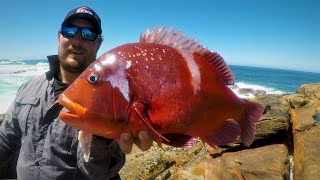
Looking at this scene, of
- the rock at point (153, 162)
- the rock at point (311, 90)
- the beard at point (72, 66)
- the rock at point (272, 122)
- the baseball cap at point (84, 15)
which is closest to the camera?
the baseball cap at point (84, 15)

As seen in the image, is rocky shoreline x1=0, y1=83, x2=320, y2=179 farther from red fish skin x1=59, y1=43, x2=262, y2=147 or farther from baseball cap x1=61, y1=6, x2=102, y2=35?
red fish skin x1=59, y1=43, x2=262, y2=147

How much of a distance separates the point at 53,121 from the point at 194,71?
80.8 inches

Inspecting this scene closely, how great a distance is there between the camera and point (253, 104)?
185 cm

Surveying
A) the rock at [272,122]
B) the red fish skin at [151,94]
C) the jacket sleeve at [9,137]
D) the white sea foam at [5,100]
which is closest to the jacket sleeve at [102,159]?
the red fish skin at [151,94]

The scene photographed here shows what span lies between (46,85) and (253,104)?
8.07ft

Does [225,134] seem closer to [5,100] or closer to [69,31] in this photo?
[69,31]

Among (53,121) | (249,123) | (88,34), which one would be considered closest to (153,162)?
(53,121)

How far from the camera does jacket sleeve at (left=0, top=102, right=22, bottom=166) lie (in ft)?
11.3

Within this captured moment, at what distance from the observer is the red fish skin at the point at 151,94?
149 cm

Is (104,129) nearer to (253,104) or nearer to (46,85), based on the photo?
(253,104)

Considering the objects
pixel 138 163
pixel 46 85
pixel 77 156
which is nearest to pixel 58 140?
Answer: pixel 77 156

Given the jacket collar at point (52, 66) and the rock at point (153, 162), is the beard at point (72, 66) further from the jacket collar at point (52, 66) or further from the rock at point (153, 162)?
the rock at point (153, 162)

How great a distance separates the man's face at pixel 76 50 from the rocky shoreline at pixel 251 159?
2.32 m

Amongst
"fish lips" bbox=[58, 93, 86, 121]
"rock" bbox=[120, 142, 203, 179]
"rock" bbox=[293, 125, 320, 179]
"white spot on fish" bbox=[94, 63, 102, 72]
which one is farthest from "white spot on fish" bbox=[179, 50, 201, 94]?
"rock" bbox=[293, 125, 320, 179]
